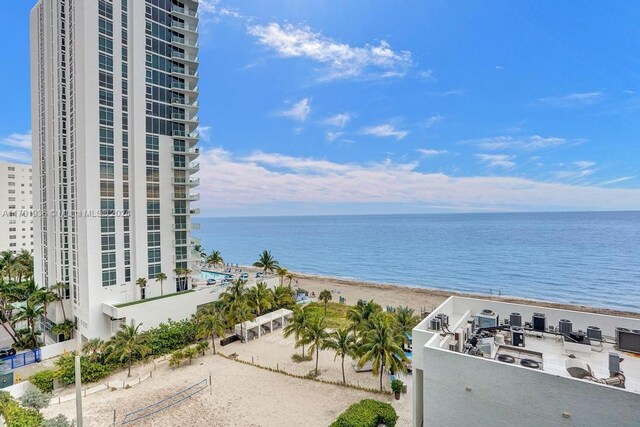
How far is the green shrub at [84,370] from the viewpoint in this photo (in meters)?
24.5

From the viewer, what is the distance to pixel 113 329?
31469 mm

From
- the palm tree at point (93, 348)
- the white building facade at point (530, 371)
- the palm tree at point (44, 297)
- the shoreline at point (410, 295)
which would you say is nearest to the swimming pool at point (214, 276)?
the shoreline at point (410, 295)

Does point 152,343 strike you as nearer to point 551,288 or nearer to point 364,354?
point 364,354

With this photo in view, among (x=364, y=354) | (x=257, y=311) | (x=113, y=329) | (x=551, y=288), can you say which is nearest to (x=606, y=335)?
(x=364, y=354)

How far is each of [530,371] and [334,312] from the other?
33.8 meters

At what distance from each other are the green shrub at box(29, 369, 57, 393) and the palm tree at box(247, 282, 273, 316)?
17.0 meters

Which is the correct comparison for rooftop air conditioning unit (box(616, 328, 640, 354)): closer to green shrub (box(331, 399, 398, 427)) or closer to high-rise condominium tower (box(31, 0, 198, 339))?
green shrub (box(331, 399, 398, 427))

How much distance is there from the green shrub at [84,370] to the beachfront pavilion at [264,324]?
11830mm

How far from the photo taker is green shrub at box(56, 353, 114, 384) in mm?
24469

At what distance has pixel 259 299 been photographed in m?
37.1

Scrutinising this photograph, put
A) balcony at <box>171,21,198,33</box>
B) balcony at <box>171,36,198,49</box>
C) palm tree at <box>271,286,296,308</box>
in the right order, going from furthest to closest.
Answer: palm tree at <box>271,286,296,308</box> < balcony at <box>171,21,198,33</box> < balcony at <box>171,36,198,49</box>

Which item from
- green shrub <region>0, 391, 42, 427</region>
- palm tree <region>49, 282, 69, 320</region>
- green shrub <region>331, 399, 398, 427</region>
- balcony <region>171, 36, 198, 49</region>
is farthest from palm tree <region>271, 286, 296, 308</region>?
balcony <region>171, 36, 198, 49</region>

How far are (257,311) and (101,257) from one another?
17.2m

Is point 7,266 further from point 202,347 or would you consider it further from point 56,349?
point 202,347
